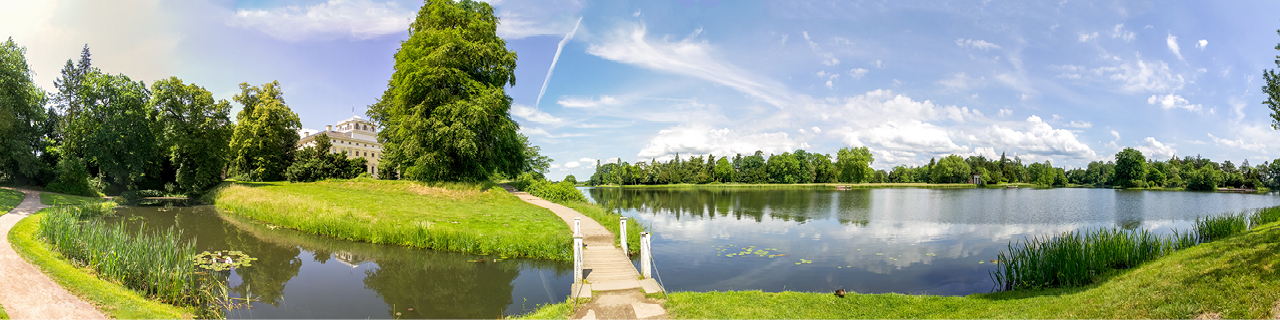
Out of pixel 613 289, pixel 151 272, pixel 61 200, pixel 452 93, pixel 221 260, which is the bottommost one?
pixel 221 260

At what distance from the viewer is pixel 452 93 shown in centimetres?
2759

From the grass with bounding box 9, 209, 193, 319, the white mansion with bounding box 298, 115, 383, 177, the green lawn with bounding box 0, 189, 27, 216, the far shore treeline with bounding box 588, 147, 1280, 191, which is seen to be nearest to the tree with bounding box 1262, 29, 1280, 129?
the grass with bounding box 9, 209, 193, 319

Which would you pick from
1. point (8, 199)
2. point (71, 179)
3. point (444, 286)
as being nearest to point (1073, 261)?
point (444, 286)

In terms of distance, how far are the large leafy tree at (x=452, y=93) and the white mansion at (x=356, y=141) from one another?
37.4m

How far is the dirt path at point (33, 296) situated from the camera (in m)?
7.12

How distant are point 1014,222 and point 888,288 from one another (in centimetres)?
1877

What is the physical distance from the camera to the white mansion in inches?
2456

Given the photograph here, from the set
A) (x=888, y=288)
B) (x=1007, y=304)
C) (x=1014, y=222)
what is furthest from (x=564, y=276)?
(x=1014, y=222)

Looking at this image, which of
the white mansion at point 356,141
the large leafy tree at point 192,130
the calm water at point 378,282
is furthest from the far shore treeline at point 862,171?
the calm water at point 378,282

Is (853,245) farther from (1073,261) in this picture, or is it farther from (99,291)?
(99,291)

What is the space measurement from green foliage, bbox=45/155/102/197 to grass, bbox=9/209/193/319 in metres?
25.4

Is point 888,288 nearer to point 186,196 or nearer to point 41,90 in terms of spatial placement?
point 186,196

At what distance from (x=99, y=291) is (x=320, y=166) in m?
38.4

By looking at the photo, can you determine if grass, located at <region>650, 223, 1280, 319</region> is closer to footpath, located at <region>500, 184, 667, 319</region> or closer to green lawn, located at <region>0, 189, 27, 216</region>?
footpath, located at <region>500, 184, 667, 319</region>
